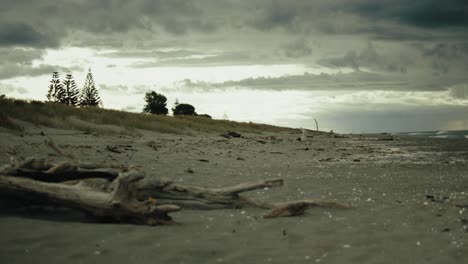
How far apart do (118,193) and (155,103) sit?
6657cm

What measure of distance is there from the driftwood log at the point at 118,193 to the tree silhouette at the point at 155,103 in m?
65.1

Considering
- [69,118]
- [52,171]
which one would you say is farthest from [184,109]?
[52,171]

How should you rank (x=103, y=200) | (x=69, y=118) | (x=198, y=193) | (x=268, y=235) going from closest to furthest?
(x=268, y=235) → (x=103, y=200) → (x=198, y=193) → (x=69, y=118)

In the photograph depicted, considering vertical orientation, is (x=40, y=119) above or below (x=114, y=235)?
above

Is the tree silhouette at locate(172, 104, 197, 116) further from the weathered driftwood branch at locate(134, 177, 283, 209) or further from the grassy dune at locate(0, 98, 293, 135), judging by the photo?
the weathered driftwood branch at locate(134, 177, 283, 209)

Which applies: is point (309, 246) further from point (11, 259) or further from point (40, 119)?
point (40, 119)

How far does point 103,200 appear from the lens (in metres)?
4.86

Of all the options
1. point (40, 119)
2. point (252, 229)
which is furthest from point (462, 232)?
point (40, 119)

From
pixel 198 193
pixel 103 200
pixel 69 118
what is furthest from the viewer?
pixel 69 118

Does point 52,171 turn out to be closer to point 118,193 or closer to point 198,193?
point 118,193

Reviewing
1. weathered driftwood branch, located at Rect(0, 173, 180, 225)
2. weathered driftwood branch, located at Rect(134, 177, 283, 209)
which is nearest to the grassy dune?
weathered driftwood branch, located at Rect(0, 173, 180, 225)

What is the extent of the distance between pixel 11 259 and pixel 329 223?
3.44 m

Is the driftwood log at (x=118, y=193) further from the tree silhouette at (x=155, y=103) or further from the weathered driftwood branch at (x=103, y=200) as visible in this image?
the tree silhouette at (x=155, y=103)

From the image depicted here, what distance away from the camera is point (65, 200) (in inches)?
196
